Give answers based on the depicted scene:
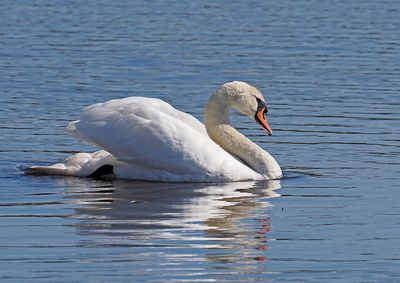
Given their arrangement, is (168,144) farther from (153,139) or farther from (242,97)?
(242,97)

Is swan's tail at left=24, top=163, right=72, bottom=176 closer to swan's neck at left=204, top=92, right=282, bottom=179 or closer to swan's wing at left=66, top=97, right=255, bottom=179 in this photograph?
swan's wing at left=66, top=97, right=255, bottom=179

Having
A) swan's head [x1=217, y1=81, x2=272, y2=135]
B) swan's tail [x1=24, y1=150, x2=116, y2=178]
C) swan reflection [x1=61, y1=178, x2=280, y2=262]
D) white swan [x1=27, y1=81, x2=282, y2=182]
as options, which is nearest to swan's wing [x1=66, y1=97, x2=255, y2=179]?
white swan [x1=27, y1=81, x2=282, y2=182]

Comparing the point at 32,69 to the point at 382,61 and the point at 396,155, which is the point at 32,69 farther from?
the point at 396,155

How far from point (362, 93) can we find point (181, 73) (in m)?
2.90

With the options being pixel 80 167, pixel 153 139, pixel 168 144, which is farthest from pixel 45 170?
pixel 168 144

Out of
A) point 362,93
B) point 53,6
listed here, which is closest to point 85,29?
point 53,6

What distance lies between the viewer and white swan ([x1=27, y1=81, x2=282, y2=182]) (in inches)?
536

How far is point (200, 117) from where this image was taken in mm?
17266

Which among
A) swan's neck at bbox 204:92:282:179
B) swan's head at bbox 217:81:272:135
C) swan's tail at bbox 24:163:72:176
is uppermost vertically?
swan's head at bbox 217:81:272:135

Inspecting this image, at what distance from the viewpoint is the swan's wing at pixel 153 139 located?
44.6 feet

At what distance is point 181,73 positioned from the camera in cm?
2062

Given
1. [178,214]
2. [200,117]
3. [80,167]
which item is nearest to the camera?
[178,214]

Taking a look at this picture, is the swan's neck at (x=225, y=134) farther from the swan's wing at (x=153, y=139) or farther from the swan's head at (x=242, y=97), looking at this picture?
the swan's wing at (x=153, y=139)

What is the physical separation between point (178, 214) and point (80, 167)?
8.25 ft
